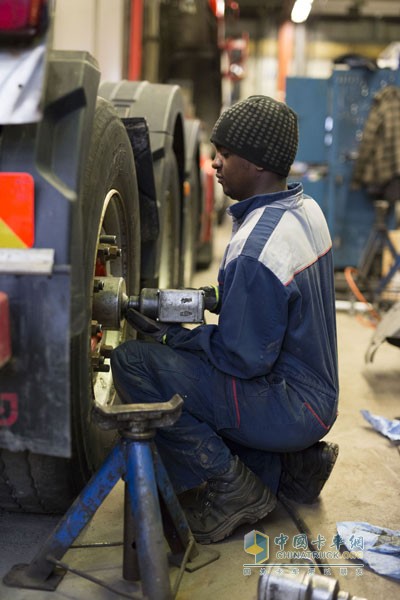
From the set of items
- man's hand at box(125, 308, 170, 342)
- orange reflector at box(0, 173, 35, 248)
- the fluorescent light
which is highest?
the fluorescent light

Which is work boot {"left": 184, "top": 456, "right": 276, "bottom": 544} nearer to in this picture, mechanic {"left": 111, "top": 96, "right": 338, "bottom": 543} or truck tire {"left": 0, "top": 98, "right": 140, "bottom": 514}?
mechanic {"left": 111, "top": 96, "right": 338, "bottom": 543}

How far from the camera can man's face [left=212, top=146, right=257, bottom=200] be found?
7.04ft

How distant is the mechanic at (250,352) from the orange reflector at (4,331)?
67 cm

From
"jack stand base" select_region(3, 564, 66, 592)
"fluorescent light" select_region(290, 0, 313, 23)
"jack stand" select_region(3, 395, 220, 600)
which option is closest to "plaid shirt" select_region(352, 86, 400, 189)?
"jack stand" select_region(3, 395, 220, 600)

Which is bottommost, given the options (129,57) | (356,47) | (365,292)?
(365,292)

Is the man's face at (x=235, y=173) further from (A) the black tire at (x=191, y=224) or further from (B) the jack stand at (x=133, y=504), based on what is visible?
(A) the black tire at (x=191, y=224)

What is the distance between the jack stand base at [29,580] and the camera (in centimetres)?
173

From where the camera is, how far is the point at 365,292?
19.7ft

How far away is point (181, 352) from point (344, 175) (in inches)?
183

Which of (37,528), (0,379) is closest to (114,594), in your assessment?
(37,528)

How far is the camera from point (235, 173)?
2.16 meters

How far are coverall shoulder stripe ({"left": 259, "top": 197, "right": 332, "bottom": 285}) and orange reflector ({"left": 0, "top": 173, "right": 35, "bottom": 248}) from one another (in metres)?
0.69

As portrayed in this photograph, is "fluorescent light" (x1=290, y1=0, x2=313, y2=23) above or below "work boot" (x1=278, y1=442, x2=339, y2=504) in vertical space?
above

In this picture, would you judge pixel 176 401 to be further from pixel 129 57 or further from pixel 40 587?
pixel 129 57
